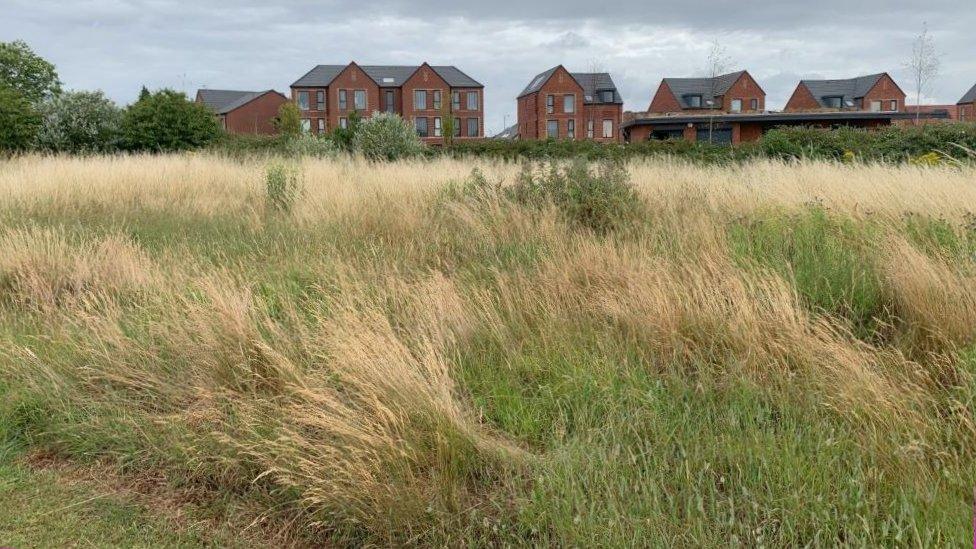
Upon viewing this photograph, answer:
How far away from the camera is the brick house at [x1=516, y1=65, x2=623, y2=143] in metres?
70.3

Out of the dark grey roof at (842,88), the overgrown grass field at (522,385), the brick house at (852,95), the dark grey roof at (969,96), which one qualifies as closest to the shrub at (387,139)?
the overgrown grass field at (522,385)

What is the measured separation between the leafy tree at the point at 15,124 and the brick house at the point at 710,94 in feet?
179

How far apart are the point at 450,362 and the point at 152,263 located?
3.68 meters

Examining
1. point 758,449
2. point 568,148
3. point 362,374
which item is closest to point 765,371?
point 758,449

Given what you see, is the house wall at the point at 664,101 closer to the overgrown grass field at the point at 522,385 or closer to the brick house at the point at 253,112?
the brick house at the point at 253,112

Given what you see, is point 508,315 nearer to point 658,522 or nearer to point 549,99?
point 658,522

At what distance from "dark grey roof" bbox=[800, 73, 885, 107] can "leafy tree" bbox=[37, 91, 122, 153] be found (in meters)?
65.3

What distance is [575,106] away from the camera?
70.5 m

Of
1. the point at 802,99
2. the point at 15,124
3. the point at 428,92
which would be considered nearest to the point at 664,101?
the point at 802,99

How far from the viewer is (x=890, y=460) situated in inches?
119

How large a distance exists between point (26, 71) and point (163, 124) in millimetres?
43370

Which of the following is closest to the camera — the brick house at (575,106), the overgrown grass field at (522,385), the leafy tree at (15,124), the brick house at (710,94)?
the overgrown grass field at (522,385)

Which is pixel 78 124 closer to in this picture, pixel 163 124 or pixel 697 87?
pixel 163 124

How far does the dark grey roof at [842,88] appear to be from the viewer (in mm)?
72500
